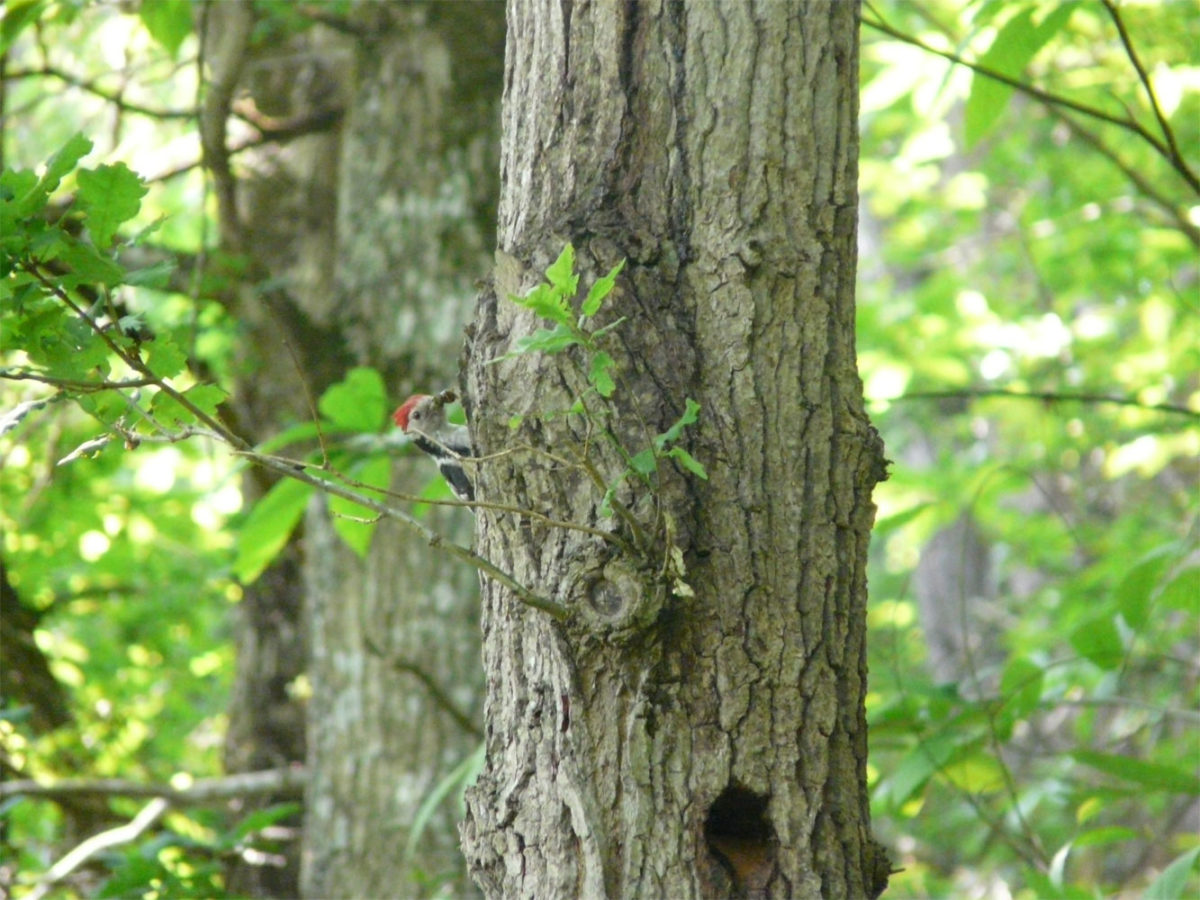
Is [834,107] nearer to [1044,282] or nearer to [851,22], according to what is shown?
[851,22]

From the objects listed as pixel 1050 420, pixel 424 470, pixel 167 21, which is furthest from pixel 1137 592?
pixel 1050 420

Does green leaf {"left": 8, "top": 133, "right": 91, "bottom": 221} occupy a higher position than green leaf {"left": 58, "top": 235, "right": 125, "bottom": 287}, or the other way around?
green leaf {"left": 8, "top": 133, "right": 91, "bottom": 221}

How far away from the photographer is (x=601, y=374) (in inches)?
49.7

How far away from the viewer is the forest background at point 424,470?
2271 mm

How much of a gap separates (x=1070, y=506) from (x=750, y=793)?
26.6ft

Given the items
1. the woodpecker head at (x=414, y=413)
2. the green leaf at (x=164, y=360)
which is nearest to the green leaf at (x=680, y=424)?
the green leaf at (x=164, y=360)

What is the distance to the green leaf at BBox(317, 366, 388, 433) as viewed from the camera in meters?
2.40

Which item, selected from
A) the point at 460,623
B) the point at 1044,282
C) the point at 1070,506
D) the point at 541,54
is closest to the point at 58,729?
the point at 460,623

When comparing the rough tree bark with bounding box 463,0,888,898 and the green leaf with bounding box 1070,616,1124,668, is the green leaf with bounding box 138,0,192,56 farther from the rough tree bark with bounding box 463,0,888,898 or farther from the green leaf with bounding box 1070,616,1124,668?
the green leaf with bounding box 1070,616,1124,668

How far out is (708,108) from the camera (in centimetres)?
152

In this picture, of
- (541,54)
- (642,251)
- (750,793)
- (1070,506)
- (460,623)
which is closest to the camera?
(750,793)

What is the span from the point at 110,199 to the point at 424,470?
6.96 feet

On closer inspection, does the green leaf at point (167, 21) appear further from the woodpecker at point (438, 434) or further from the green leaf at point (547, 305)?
the green leaf at point (547, 305)

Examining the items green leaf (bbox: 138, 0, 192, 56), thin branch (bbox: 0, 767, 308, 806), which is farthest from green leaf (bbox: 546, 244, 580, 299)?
thin branch (bbox: 0, 767, 308, 806)
